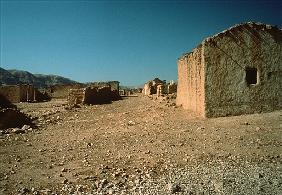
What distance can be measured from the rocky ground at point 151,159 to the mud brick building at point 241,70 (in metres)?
0.87

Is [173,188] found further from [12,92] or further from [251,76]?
[12,92]

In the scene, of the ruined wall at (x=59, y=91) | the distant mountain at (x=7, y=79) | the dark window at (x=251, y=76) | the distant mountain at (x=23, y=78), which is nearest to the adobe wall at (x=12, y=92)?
the ruined wall at (x=59, y=91)

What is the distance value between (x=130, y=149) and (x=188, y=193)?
135 inches

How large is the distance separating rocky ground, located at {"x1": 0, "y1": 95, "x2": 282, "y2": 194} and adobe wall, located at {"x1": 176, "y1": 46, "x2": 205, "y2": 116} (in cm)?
193

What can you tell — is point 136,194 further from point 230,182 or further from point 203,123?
point 203,123

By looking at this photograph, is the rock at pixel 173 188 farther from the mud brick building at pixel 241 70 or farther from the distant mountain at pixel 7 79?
the distant mountain at pixel 7 79

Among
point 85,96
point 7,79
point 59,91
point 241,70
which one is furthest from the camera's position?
point 7,79

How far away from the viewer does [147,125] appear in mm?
12602

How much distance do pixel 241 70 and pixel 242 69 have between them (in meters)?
0.06

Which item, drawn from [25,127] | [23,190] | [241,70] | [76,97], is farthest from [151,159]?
[76,97]

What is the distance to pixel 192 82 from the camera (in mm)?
15297

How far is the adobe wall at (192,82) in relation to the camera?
525 inches

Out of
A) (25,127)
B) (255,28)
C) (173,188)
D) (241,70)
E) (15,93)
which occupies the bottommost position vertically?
(173,188)

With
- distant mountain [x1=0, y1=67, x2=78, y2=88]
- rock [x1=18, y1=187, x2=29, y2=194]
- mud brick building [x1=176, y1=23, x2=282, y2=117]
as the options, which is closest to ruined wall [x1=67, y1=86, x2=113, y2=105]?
mud brick building [x1=176, y1=23, x2=282, y2=117]
